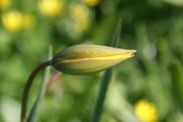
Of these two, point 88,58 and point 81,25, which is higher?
point 88,58

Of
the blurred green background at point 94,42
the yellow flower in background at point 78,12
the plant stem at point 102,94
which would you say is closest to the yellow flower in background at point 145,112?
the blurred green background at point 94,42

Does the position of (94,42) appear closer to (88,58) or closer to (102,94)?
(102,94)

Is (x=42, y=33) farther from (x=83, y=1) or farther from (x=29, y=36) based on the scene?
(x=83, y=1)

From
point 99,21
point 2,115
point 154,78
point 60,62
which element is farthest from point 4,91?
point 60,62

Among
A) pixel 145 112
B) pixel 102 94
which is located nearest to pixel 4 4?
pixel 145 112

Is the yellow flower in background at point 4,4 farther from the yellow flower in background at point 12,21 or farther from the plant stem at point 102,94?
the plant stem at point 102,94

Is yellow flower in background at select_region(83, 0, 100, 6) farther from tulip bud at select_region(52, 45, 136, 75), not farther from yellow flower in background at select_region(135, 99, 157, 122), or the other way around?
tulip bud at select_region(52, 45, 136, 75)

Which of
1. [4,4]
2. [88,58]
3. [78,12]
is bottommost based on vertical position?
[78,12]
